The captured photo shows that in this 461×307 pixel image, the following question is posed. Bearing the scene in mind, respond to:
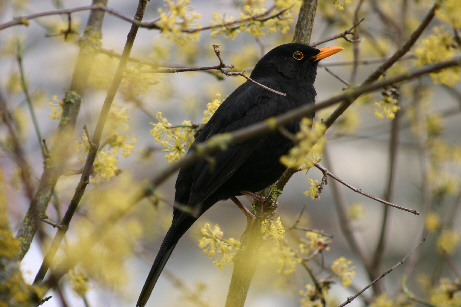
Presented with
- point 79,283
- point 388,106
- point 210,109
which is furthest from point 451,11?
point 79,283

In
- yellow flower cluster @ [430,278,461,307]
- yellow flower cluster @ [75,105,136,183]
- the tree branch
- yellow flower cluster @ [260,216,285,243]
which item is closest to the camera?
the tree branch

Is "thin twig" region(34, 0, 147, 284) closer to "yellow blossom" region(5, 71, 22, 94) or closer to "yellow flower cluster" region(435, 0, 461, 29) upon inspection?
"yellow flower cluster" region(435, 0, 461, 29)

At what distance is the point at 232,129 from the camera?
3625mm

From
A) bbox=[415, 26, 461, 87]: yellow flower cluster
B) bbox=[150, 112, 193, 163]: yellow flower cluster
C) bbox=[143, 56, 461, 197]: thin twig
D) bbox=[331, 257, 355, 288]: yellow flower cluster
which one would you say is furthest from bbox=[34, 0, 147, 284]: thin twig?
bbox=[331, 257, 355, 288]: yellow flower cluster

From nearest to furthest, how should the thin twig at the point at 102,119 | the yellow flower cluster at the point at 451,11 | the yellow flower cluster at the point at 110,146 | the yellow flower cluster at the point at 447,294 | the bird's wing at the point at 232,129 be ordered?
1. the yellow flower cluster at the point at 451,11
2. the thin twig at the point at 102,119
3. the yellow flower cluster at the point at 110,146
4. the yellow flower cluster at the point at 447,294
5. the bird's wing at the point at 232,129

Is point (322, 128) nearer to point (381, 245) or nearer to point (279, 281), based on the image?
point (279, 281)

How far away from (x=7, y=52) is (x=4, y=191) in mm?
4012

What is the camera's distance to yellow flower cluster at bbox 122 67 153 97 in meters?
2.56

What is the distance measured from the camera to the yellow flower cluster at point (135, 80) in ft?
8.39

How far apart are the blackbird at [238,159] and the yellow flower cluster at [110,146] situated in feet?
1.84

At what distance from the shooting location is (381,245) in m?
4.95

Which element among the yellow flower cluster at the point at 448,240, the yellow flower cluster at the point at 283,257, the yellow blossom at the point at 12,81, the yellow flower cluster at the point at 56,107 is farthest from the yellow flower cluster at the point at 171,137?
the yellow flower cluster at the point at 448,240

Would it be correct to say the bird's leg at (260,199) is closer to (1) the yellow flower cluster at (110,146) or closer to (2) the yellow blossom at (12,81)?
(1) the yellow flower cluster at (110,146)

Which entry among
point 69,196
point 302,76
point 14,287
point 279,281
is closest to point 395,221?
point 279,281
